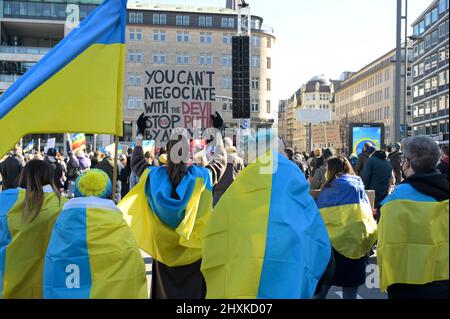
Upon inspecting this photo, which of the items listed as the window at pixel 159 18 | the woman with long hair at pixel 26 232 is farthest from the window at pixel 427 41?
the woman with long hair at pixel 26 232

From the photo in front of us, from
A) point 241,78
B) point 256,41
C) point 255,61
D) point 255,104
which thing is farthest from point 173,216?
point 256,41

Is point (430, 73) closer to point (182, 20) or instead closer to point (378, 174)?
point (182, 20)

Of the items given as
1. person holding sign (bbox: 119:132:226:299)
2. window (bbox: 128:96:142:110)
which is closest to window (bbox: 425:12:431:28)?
window (bbox: 128:96:142:110)

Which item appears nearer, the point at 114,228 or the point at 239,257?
the point at 239,257

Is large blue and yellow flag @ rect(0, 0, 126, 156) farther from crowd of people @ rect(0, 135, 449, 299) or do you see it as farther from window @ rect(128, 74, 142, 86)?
window @ rect(128, 74, 142, 86)

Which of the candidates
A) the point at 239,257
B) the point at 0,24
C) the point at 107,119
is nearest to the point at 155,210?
the point at 107,119

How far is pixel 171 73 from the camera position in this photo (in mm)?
6797

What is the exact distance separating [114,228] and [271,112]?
72633mm

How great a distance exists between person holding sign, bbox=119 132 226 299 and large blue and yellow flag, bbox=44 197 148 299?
134 centimetres

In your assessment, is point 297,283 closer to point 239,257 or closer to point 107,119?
point 239,257

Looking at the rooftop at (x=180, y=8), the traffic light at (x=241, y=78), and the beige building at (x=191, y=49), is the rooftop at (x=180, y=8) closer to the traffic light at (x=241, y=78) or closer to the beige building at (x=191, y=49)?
the beige building at (x=191, y=49)

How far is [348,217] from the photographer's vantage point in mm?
5125

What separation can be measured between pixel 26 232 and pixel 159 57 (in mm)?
71240
